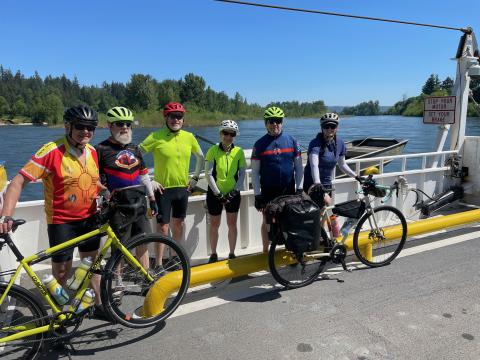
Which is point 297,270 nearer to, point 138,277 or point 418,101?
point 138,277

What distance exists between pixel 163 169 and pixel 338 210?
189 cm

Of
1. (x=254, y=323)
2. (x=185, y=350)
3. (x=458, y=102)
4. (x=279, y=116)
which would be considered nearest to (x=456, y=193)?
(x=458, y=102)

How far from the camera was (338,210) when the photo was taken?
388 centimetres

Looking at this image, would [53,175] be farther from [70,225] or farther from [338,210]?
[338,210]

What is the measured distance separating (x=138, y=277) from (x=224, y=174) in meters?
1.52

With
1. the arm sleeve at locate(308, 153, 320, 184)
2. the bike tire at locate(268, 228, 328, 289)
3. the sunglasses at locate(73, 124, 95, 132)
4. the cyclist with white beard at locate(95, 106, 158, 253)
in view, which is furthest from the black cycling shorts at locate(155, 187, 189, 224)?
the arm sleeve at locate(308, 153, 320, 184)

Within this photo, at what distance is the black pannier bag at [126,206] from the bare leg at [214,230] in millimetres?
1260

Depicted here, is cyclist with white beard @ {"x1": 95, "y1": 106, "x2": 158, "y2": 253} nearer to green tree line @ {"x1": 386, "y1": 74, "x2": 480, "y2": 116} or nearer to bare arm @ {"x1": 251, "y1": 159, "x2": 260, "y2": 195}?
bare arm @ {"x1": 251, "y1": 159, "x2": 260, "y2": 195}

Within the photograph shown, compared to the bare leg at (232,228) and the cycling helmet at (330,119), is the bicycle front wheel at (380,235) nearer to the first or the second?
the cycling helmet at (330,119)

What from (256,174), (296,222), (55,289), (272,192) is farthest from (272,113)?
(55,289)

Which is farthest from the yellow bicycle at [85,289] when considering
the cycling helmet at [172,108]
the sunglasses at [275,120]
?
the sunglasses at [275,120]

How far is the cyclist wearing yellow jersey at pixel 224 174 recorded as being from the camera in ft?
13.2

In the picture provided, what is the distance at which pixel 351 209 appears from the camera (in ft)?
12.9

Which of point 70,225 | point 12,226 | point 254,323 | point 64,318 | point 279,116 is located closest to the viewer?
point 12,226
